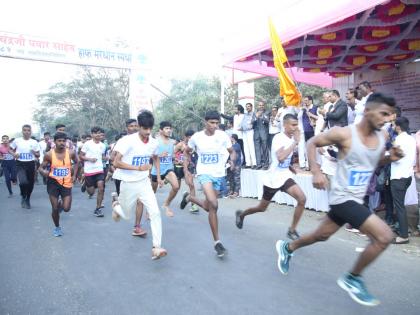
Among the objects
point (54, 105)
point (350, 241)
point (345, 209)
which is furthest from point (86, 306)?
point (54, 105)

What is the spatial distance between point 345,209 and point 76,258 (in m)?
3.67

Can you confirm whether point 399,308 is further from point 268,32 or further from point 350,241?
point 268,32

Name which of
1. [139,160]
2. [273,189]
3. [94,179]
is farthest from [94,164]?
[273,189]

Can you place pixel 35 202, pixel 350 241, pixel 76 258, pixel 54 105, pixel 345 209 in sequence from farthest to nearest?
pixel 54 105
pixel 35 202
pixel 350 241
pixel 76 258
pixel 345 209

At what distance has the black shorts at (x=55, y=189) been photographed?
630cm

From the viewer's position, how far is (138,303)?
3.56 meters

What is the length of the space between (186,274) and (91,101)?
30.4 metres

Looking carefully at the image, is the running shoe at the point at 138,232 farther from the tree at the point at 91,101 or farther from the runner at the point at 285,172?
the tree at the point at 91,101

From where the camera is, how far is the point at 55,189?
6.36 m

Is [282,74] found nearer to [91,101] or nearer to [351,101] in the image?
[351,101]

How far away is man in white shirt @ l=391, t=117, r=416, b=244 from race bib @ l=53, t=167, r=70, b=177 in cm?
546

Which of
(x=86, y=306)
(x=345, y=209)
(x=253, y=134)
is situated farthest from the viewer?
(x=253, y=134)

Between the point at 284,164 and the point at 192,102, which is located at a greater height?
the point at 192,102

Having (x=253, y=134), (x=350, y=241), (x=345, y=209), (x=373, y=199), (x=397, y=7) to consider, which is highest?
(x=397, y=7)
